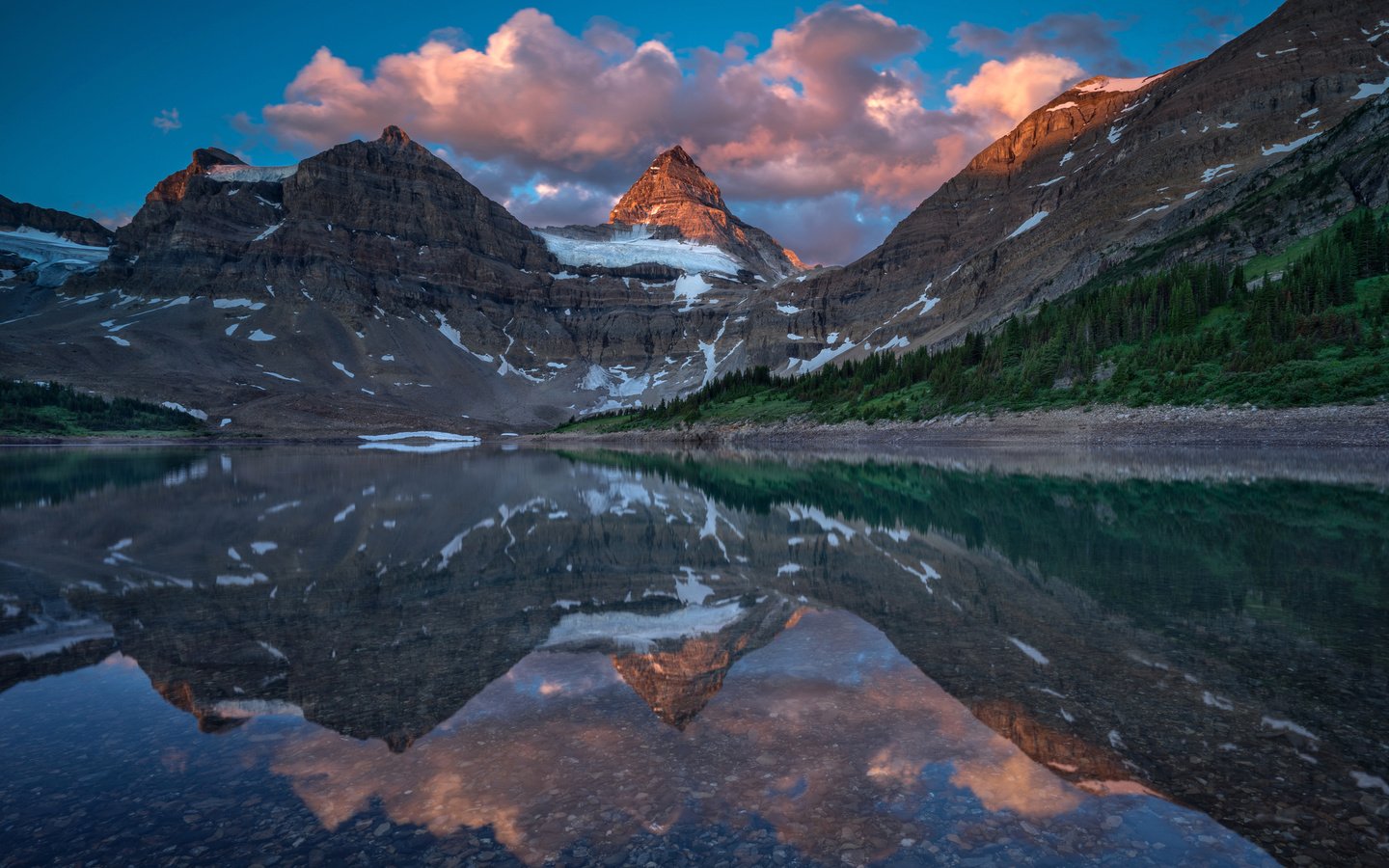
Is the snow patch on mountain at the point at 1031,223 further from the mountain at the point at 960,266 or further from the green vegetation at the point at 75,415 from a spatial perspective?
the green vegetation at the point at 75,415

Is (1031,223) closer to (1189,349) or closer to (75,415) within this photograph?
(1189,349)

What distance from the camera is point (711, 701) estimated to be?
672 cm

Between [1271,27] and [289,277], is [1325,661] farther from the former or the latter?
[289,277]

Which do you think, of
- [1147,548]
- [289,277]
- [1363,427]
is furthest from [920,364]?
[289,277]

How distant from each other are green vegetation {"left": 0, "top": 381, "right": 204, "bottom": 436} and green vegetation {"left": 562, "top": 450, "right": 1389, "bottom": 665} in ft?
387

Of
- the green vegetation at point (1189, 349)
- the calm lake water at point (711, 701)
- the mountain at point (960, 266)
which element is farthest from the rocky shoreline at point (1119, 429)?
the mountain at point (960, 266)

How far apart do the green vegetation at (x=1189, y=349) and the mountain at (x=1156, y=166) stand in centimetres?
1862

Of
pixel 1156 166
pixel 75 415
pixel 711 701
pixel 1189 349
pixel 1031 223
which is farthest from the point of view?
pixel 1031 223

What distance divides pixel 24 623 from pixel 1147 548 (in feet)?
58.6

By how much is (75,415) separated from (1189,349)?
144 metres

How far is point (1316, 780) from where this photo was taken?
187 inches

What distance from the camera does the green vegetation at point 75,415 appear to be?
100 meters

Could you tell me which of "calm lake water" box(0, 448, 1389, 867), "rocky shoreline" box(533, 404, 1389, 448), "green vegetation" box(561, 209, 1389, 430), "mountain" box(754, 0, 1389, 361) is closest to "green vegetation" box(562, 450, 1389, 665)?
"calm lake water" box(0, 448, 1389, 867)

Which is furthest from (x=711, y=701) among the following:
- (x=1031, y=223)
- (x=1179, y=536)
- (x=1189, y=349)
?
(x=1031, y=223)
